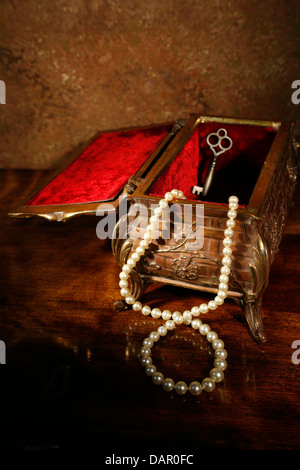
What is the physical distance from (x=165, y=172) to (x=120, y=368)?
2.35ft

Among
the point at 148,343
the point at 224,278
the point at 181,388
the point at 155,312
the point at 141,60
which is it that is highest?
the point at 141,60

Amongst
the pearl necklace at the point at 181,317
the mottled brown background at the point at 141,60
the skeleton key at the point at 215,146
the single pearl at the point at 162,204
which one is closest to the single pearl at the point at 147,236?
the pearl necklace at the point at 181,317

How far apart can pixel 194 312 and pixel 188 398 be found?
0.90 feet

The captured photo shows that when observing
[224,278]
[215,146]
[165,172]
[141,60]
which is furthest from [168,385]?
[141,60]

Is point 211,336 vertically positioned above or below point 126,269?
below

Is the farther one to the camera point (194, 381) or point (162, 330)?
point (162, 330)

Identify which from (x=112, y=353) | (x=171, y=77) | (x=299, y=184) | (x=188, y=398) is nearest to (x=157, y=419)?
(x=188, y=398)

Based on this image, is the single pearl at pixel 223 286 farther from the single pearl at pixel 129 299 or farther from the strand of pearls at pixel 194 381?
the single pearl at pixel 129 299

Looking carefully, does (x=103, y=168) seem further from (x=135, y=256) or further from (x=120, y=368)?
(x=120, y=368)

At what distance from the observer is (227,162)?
71.5 inches

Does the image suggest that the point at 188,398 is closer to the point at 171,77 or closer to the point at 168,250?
the point at 168,250

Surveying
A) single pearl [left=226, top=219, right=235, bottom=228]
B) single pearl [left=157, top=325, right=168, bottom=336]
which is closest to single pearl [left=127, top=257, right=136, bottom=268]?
single pearl [left=157, top=325, right=168, bottom=336]

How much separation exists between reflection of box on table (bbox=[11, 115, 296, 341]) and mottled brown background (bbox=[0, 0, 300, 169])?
403 mm

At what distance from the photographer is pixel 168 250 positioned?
129 cm
